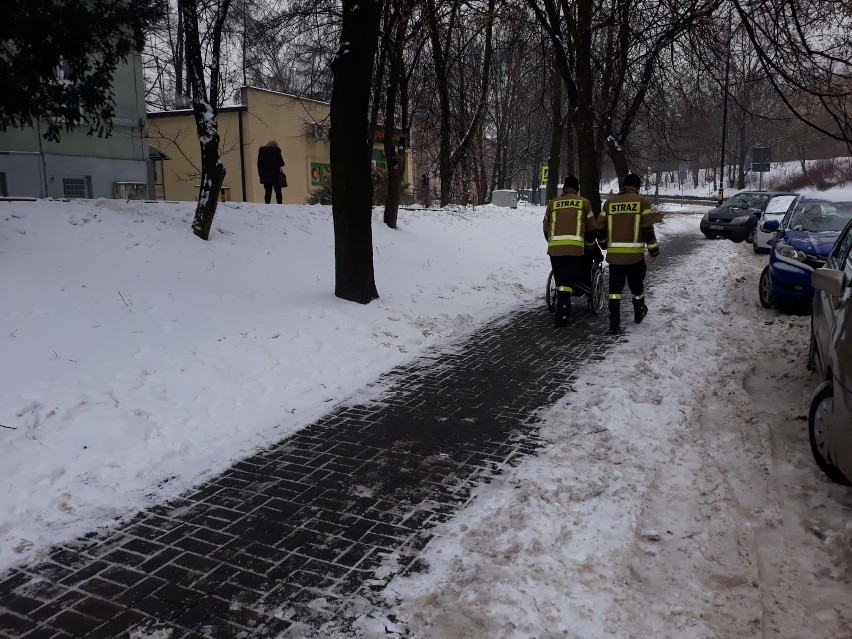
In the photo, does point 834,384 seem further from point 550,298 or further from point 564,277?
point 550,298

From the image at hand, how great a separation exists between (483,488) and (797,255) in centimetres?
742

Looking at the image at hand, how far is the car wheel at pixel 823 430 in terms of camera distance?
14.1 feet

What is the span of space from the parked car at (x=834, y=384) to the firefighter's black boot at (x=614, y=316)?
11.2ft

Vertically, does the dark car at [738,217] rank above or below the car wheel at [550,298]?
above

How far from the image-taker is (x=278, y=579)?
3453 mm

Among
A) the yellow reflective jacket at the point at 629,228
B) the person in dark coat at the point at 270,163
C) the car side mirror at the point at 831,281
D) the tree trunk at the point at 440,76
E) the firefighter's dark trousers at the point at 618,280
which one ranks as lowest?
the firefighter's dark trousers at the point at 618,280

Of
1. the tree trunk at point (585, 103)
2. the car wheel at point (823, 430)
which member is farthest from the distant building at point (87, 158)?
the car wheel at point (823, 430)

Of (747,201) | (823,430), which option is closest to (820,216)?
(823,430)

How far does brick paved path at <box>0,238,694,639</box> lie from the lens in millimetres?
3170

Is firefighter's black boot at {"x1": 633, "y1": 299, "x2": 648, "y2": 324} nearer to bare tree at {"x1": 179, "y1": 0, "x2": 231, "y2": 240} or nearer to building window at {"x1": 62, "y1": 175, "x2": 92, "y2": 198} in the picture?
bare tree at {"x1": 179, "y1": 0, "x2": 231, "y2": 240}

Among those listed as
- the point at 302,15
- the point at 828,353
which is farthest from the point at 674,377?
the point at 302,15

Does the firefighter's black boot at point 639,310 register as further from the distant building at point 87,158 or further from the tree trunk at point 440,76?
the distant building at point 87,158

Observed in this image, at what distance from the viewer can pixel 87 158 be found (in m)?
18.1

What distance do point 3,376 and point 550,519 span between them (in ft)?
14.6
